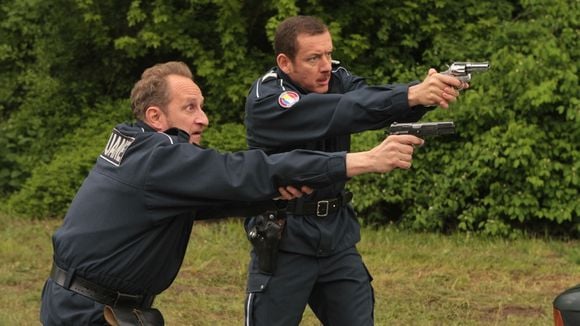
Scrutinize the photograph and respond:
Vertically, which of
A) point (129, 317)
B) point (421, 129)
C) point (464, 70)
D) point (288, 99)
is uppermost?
point (464, 70)

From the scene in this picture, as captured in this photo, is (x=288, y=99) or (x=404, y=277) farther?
(x=404, y=277)

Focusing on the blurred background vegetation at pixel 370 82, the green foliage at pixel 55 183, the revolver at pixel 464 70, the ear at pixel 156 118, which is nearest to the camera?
the ear at pixel 156 118

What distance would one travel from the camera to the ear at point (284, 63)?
15.8 ft

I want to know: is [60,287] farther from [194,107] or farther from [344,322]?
[344,322]

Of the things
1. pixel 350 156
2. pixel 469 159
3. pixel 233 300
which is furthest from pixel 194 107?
pixel 469 159

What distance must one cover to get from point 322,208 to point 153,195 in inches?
51.8

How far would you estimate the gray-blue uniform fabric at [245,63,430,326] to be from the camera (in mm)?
4500

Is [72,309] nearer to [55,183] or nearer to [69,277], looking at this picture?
[69,277]

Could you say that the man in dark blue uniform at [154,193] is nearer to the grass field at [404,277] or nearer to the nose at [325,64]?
the nose at [325,64]

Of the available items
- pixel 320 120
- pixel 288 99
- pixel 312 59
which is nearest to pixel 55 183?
pixel 312 59

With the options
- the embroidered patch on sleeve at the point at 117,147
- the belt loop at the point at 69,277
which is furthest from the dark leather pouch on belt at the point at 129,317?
the embroidered patch on sleeve at the point at 117,147

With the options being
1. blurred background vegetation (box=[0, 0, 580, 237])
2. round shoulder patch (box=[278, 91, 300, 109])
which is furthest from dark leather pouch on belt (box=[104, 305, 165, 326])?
blurred background vegetation (box=[0, 0, 580, 237])

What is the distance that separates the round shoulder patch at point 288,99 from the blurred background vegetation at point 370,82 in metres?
5.50

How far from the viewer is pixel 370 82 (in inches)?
470
